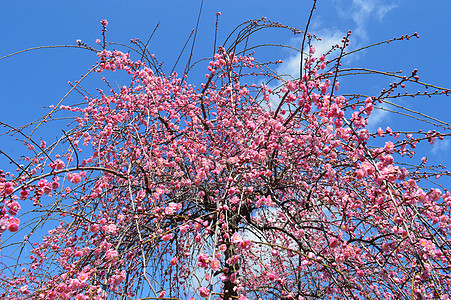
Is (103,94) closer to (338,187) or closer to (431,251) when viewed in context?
(338,187)

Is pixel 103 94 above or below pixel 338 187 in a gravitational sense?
above

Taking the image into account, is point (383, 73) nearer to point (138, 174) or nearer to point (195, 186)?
point (195, 186)

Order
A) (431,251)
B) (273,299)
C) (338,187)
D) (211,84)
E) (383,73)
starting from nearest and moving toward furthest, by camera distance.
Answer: (431,251)
(383,73)
(338,187)
(273,299)
(211,84)

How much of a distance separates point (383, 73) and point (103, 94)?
3.14 m

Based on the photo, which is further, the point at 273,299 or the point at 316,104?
the point at 273,299

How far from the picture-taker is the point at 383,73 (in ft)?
7.70

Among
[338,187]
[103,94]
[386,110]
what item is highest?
[103,94]

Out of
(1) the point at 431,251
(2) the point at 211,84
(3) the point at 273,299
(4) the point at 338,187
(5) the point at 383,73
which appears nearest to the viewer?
(1) the point at 431,251

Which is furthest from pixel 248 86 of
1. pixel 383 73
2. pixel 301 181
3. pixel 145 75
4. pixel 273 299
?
pixel 273 299

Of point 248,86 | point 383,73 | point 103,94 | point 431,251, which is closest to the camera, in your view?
point 431,251

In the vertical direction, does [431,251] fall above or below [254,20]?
below

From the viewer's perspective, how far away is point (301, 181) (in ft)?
9.62

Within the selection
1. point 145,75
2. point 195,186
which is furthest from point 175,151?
point 145,75

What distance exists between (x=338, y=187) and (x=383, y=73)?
3.35 feet
